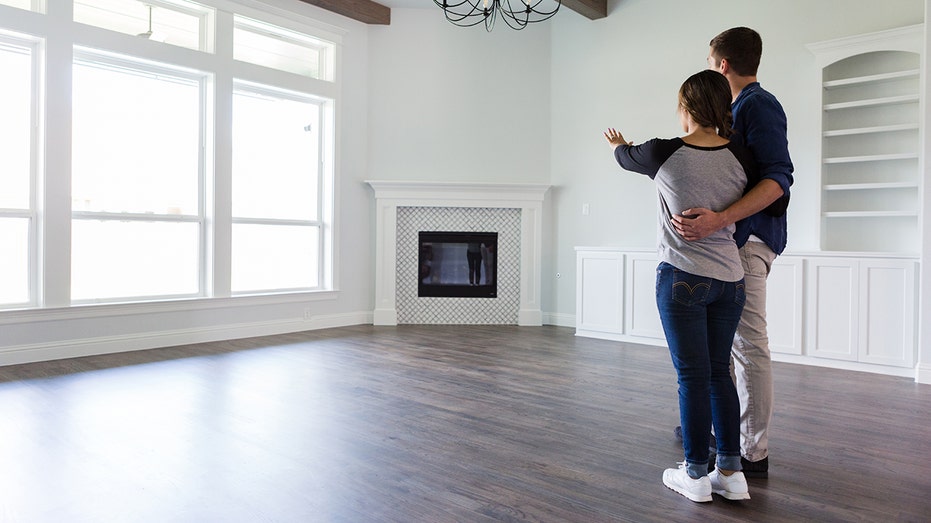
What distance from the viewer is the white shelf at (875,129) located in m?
4.20

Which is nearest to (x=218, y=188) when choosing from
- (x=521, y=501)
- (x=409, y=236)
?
(x=409, y=236)

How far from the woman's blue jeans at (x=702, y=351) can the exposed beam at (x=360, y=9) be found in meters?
5.19

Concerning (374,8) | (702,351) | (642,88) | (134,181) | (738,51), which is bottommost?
(702,351)

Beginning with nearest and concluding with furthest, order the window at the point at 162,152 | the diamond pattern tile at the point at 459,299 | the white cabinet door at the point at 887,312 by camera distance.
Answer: the white cabinet door at the point at 887,312 → the window at the point at 162,152 → the diamond pattern tile at the point at 459,299

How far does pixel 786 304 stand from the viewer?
4.45m

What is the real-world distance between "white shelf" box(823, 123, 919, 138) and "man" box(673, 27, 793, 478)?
295cm

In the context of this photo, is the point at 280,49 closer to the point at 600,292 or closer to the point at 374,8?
the point at 374,8

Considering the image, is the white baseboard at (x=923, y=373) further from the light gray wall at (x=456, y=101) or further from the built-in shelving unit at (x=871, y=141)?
the light gray wall at (x=456, y=101)

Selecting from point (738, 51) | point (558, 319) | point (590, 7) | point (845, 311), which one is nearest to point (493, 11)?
point (590, 7)

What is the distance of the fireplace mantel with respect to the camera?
20.9 ft

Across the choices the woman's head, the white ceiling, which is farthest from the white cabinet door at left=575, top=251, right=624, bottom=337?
the woman's head

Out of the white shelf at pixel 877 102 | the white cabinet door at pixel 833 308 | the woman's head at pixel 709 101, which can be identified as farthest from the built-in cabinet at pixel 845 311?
the woman's head at pixel 709 101

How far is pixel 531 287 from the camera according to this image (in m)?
6.52

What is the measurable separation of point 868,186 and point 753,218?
121 inches
